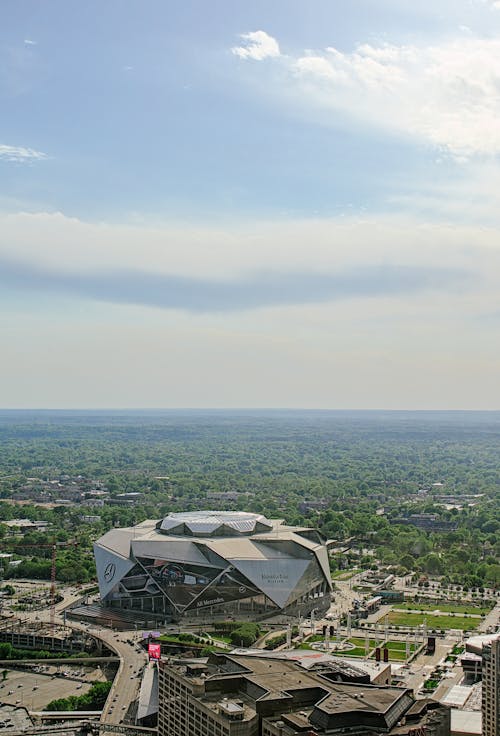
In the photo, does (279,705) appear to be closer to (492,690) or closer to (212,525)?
(492,690)

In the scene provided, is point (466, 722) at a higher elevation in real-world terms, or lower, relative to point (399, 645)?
higher

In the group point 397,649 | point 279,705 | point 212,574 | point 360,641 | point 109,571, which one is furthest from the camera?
point 109,571

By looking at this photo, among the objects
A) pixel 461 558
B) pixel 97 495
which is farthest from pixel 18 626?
pixel 97 495

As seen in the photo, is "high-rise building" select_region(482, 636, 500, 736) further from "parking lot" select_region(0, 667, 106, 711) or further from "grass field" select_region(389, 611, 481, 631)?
"grass field" select_region(389, 611, 481, 631)

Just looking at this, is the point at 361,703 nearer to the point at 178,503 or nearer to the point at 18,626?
the point at 18,626

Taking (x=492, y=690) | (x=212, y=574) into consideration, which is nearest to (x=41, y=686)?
(x=212, y=574)

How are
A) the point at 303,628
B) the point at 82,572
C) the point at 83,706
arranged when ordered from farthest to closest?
the point at 82,572 < the point at 303,628 < the point at 83,706

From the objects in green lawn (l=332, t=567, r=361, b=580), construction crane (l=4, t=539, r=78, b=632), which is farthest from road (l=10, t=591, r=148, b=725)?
green lawn (l=332, t=567, r=361, b=580)
